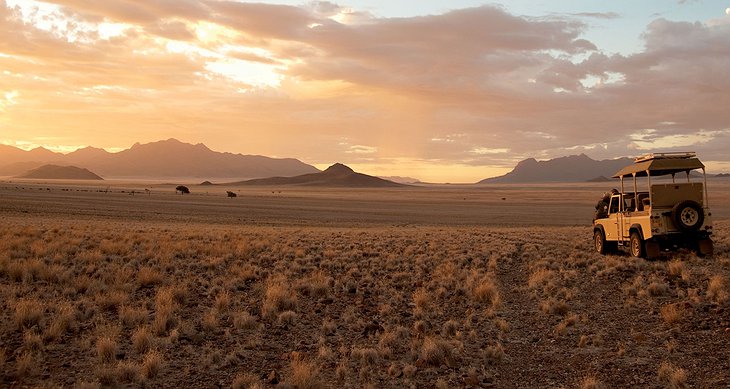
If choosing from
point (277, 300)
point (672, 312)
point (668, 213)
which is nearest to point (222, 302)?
point (277, 300)

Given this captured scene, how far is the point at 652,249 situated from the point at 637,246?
84cm

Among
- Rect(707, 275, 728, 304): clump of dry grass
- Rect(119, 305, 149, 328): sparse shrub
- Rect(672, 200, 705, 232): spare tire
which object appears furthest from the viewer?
Rect(672, 200, 705, 232): spare tire

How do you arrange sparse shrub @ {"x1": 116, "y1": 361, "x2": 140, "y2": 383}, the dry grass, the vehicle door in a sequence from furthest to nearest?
Answer: the vehicle door, the dry grass, sparse shrub @ {"x1": 116, "y1": 361, "x2": 140, "y2": 383}

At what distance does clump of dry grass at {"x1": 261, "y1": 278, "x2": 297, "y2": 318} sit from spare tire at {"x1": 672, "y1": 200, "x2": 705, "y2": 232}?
39.1ft

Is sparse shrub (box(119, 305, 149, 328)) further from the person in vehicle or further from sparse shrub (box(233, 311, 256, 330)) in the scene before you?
the person in vehicle

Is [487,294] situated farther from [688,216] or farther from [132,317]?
[132,317]

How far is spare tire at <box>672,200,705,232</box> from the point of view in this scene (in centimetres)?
1596

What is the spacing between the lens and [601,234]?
63.9ft

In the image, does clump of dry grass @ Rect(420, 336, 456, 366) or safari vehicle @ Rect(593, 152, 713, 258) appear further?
safari vehicle @ Rect(593, 152, 713, 258)

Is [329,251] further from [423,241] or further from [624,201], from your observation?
[624,201]

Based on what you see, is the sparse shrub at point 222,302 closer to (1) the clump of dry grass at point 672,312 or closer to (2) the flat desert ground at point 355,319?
(2) the flat desert ground at point 355,319

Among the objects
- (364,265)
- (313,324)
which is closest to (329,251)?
(364,265)

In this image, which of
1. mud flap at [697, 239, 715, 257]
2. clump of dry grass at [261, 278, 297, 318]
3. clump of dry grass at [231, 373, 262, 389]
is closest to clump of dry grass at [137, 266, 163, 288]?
clump of dry grass at [261, 278, 297, 318]

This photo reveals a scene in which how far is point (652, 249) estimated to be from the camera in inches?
633
